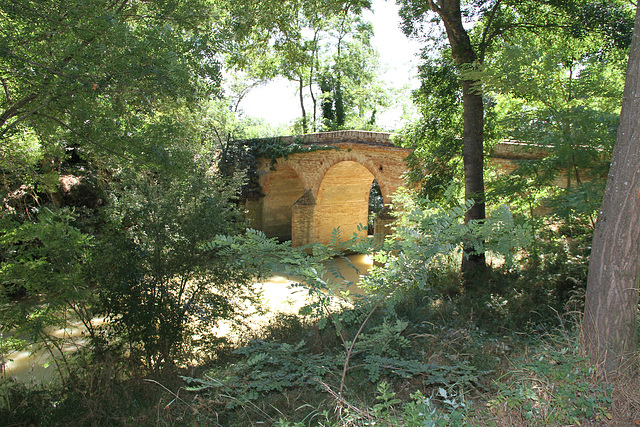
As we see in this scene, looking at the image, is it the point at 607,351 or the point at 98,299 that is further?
the point at 98,299

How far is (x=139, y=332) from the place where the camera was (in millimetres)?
5859

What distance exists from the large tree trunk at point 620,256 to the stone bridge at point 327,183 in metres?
9.80

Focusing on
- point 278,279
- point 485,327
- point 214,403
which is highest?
point 214,403

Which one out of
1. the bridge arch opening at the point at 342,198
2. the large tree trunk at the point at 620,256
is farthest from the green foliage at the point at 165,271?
the bridge arch opening at the point at 342,198

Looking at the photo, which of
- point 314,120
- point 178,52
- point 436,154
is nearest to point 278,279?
point 436,154

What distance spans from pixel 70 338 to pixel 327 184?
39.3ft

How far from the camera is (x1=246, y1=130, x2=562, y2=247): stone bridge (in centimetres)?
1404

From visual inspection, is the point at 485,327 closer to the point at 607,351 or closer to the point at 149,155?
the point at 607,351

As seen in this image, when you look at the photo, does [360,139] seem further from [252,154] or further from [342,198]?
[252,154]

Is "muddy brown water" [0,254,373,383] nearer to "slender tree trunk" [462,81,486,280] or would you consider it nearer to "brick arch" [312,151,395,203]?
"slender tree trunk" [462,81,486,280]

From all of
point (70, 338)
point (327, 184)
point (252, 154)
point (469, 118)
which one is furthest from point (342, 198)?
point (70, 338)

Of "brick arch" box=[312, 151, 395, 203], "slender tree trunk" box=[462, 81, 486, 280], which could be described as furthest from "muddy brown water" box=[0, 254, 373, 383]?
"brick arch" box=[312, 151, 395, 203]

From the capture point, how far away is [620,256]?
3.52 meters

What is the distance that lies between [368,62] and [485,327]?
2356 centimetres
